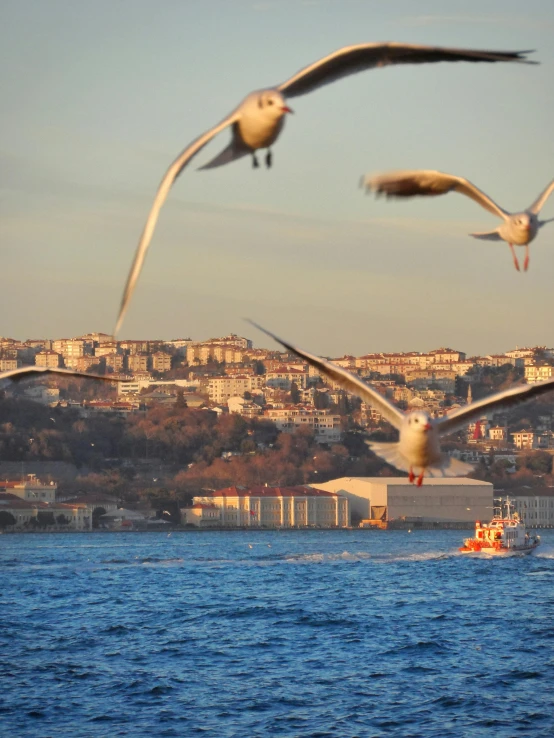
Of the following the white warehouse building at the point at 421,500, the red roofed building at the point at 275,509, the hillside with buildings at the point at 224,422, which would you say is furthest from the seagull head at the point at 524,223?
the red roofed building at the point at 275,509

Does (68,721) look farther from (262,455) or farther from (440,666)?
(262,455)

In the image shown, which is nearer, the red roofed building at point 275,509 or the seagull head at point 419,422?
the seagull head at point 419,422

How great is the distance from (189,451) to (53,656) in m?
89.5

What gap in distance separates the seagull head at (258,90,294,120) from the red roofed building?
9335cm

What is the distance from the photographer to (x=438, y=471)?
23.2 ft

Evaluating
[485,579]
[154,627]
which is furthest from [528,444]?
[154,627]

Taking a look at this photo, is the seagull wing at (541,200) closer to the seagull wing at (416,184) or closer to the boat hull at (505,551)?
the seagull wing at (416,184)

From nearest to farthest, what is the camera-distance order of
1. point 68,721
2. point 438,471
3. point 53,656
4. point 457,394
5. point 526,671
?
point 438,471 → point 68,721 → point 526,671 → point 53,656 → point 457,394

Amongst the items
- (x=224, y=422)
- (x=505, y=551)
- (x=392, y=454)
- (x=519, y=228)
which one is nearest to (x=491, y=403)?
(x=392, y=454)

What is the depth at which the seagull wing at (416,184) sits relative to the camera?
6.35 meters

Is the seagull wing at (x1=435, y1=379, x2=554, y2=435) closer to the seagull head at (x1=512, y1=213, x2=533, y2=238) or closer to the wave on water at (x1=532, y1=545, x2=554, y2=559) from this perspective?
the seagull head at (x1=512, y1=213, x2=533, y2=238)

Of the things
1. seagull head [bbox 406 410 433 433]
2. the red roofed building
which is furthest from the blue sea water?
the red roofed building

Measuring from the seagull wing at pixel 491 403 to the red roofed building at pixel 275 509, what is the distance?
9210cm

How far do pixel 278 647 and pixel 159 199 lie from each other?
26362mm
